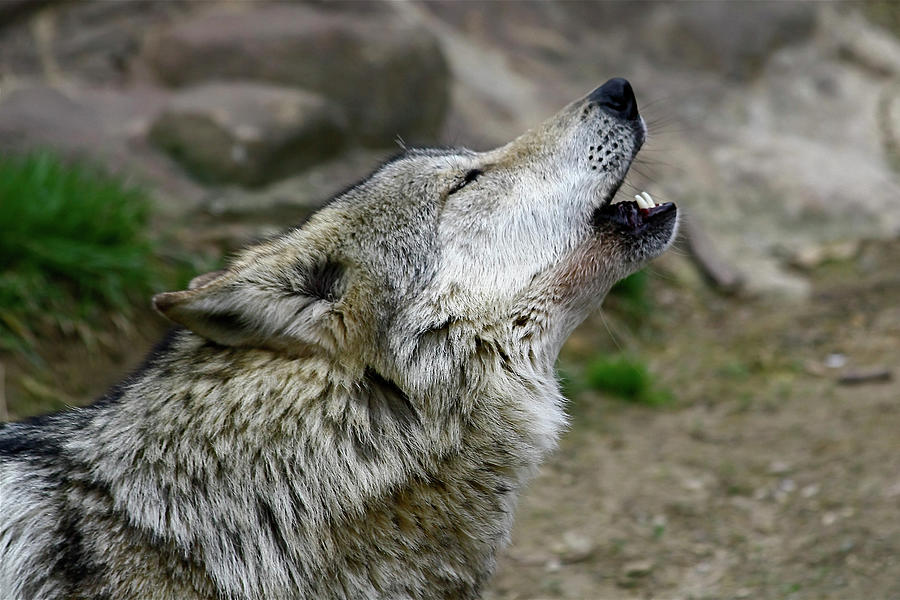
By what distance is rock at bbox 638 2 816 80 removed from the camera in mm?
10328

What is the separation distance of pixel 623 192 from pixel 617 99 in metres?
0.64

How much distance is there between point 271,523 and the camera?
2854 mm

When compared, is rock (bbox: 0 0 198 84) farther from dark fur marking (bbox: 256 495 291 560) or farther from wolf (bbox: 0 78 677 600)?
dark fur marking (bbox: 256 495 291 560)

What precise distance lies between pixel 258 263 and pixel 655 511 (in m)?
2.93

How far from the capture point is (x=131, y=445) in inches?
114

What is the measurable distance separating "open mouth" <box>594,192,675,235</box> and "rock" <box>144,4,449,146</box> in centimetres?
467

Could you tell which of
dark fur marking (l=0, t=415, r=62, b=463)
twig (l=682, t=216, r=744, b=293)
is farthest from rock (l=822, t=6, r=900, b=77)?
dark fur marking (l=0, t=415, r=62, b=463)

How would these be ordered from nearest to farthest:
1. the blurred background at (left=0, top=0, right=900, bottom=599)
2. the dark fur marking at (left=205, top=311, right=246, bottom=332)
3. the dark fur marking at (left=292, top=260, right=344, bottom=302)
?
1. the dark fur marking at (left=205, top=311, right=246, bottom=332)
2. the dark fur marking at (left=292, top=260, right=344, bottom=302)
3. the blurred background at (left=0, top=0, right=900, bottom=599)

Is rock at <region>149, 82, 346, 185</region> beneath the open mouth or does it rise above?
above

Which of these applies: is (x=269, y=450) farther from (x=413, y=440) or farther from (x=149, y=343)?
(x=149, y=343)

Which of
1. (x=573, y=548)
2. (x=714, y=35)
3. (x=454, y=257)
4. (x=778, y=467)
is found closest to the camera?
(x=454, y=257)

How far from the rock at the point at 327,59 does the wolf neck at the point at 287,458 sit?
5.02 m

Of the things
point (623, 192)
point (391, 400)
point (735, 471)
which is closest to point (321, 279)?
point (391, 400)

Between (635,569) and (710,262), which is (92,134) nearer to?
(635,569)
